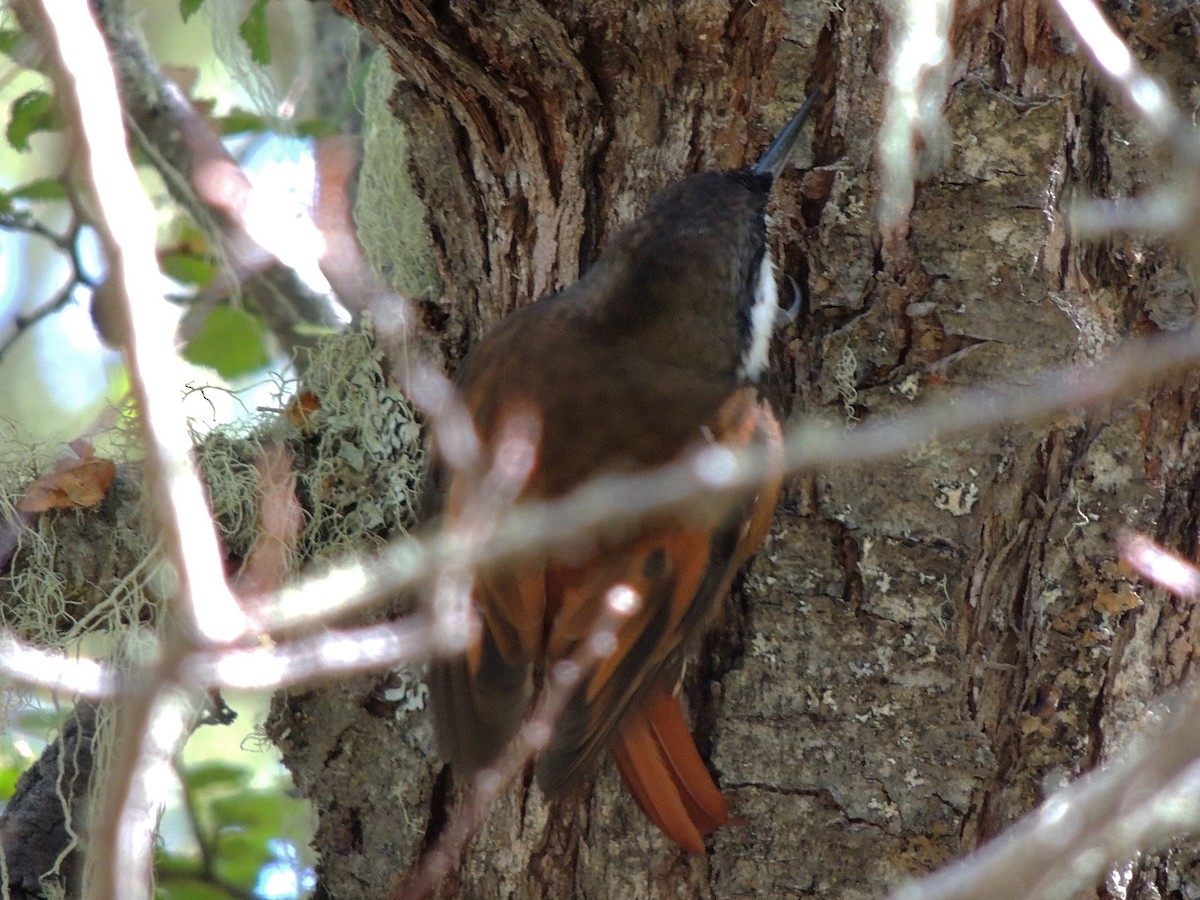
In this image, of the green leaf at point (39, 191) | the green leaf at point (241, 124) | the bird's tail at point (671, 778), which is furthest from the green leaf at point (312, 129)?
the bird's tail at point (671, 778)

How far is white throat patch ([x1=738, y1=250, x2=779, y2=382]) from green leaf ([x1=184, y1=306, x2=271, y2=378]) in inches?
A: 83.5

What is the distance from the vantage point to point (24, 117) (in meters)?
3.79

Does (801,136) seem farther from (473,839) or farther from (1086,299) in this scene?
(473,839)

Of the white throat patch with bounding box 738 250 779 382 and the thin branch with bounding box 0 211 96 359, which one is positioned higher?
the white throat patch with bounding box 738 250 779 382

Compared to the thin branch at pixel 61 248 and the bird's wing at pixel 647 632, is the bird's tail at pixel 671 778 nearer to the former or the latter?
the bird's wing at pixel 647 632

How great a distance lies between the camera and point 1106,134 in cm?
245

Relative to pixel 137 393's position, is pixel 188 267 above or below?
below

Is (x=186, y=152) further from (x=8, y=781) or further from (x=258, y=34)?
(x=8, y=781)

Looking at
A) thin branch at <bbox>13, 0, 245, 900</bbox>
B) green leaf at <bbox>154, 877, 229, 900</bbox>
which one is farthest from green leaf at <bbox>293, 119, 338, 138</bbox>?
thin branch at <bbox>13, 0, 245, 900</bbox>

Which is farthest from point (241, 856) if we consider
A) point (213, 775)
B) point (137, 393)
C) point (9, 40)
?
point (137, 393)

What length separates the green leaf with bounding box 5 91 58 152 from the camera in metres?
3.77

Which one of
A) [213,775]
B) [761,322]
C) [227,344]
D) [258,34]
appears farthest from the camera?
[227,344]

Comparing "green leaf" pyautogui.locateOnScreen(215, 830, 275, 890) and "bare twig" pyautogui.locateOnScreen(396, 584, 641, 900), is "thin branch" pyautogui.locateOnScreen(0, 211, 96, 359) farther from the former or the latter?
"bare twig" pyautogui.locateOnScreen(396, 584, 641, 900)

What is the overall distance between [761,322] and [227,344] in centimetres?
228
